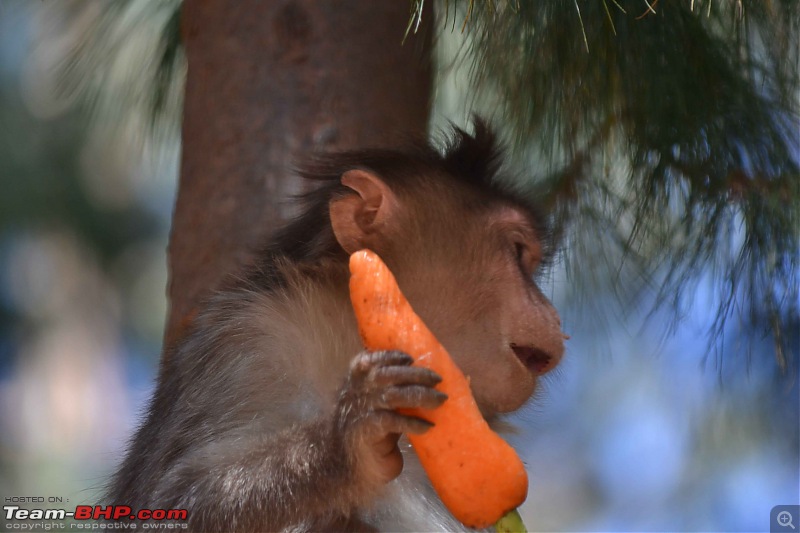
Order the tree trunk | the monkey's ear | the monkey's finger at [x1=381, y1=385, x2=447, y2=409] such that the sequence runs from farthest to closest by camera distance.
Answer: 1. the tree trunk
2. the monkey's ear
3. the monkey's finger at [x1=381, y1=385, x2=447, y2=409]

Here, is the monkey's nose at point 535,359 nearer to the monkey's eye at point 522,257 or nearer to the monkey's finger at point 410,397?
the monkey's eye at point 522,257

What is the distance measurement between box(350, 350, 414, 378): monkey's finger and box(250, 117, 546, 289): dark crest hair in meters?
0.81

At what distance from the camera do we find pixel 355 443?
2.21 m

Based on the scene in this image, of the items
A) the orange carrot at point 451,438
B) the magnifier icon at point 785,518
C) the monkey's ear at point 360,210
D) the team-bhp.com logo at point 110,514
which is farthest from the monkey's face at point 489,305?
the magnifier icon at point 785,518

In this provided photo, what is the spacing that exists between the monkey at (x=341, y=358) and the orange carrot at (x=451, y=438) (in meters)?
0.12

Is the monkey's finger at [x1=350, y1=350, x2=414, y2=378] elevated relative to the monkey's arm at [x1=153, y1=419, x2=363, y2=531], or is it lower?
elevated

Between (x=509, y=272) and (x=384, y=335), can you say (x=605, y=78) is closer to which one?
(x=509, y=272)

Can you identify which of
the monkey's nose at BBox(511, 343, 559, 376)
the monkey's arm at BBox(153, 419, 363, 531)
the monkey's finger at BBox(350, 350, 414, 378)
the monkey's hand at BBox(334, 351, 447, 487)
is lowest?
the monkey's arm at BBox(153, 419, 363, 531)

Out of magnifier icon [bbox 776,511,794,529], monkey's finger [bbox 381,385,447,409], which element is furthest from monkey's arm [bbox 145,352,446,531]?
magnifier icon [bbox 776,511,794,529]

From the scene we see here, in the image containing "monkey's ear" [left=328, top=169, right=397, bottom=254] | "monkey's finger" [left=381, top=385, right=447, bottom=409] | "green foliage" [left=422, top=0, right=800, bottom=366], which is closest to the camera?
"monkey's finger" [left=381, top=385, right=447, bottom=409]

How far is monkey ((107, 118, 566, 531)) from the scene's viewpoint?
2.26 meters

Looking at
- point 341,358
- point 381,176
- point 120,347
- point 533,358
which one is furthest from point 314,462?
point 120,347

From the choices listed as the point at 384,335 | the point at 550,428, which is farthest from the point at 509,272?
the point at 550,428

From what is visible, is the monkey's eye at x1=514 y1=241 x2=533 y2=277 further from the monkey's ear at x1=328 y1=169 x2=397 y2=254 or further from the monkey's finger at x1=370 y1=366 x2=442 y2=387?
the monkey's finger at x1=370 y1=366 x2=442 y2=387
